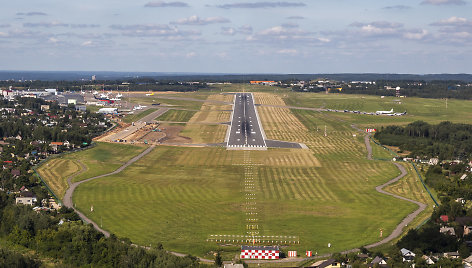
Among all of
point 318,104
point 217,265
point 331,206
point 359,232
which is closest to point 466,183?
point 331,206

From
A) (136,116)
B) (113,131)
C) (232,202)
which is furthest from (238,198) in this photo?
(136,116)

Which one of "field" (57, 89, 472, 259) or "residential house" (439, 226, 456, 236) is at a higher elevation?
"residential house" (439, 226, 456, 236)

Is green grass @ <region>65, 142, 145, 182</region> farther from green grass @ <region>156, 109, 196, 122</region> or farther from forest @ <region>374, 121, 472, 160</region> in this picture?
forest @ <region>374, 121, 472, 160</region>

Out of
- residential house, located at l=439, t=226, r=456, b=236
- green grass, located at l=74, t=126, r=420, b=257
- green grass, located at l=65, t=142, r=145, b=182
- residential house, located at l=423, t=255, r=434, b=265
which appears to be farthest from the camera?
green grass, located at l=65, t=142, r=145, b=182

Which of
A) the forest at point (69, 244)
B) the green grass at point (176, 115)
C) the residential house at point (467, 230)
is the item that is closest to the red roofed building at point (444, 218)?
the residential house at point (467, 230)

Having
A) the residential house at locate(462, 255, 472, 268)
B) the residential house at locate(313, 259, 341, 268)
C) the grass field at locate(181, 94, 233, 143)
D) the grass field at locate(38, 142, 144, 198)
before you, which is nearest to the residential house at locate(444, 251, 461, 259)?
the residential house at locate(462, 255, 472, 268)

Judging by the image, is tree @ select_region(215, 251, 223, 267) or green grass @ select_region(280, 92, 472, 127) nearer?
tree @ select_region(215, 251, 223, 267)

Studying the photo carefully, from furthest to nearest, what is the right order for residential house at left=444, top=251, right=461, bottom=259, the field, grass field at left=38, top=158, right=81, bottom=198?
grass field at left=38, top=158, right=81, bottom=198, the field, residential house at left=444, top=251, right=461, bottom=259

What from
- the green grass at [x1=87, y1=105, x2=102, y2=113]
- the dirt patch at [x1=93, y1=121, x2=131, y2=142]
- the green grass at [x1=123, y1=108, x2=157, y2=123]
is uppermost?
the green grass at [x1=87, y1=105, x2=102, y2=113]
